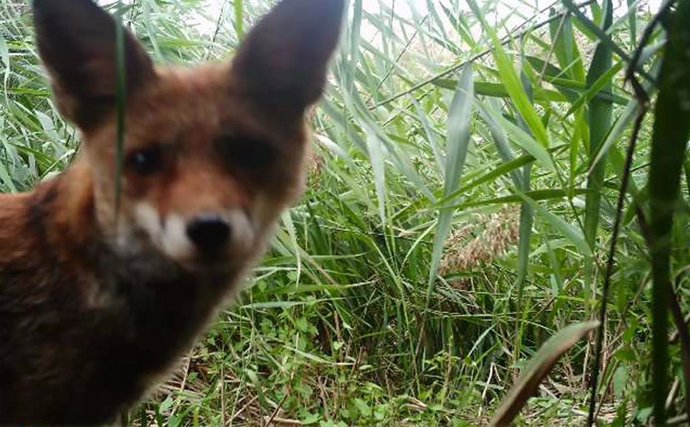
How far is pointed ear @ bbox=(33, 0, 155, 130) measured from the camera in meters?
1.49

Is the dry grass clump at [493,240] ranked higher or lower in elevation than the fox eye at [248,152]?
lower

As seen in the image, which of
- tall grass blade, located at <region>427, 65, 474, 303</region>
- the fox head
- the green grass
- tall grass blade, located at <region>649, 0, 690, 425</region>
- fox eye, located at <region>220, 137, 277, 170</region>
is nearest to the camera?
tall grass blade, located at <region>649, 0, 690, 425</region>

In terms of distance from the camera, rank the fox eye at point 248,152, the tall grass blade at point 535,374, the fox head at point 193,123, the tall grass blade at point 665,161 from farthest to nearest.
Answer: the fox eye at point 248,152
the fox head at point 193,123
the tall grass blade at point 535,374
the tall grass blade at point 665,161

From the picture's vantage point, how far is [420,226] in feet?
8.88

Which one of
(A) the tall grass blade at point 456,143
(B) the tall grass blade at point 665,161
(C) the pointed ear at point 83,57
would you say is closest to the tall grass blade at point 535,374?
(B) the tall grass blade at point 665,161

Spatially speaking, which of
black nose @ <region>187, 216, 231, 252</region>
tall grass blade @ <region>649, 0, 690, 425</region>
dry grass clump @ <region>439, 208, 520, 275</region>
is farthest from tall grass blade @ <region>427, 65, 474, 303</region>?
tall grass blade @ <region>649, 0, 690, 425</region>

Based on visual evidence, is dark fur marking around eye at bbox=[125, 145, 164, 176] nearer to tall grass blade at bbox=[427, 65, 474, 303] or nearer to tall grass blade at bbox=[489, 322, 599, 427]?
tall grass blade at bbox=[427, 65, 474, 303]

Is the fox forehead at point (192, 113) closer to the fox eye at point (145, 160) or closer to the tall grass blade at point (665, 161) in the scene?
the fox eye at point (145, 160)

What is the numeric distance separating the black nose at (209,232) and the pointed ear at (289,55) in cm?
36

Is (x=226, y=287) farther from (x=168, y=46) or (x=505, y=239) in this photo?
(x=168, y=46)

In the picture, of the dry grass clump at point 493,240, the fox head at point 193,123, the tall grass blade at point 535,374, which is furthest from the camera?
the dry grass clump at point 493,240

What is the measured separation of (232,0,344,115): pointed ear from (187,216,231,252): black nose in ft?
1.17

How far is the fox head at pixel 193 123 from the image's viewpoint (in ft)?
4.73

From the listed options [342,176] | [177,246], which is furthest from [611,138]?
[342,176]
